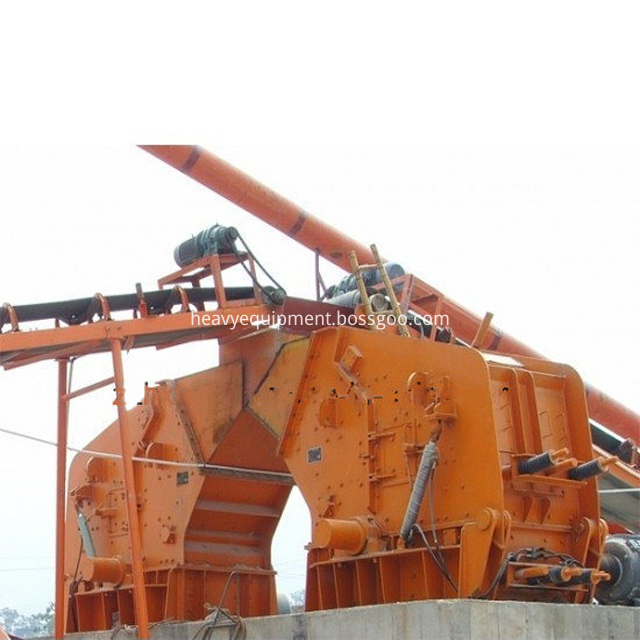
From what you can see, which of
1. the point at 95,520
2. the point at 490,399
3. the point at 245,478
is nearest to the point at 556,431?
the point at 490,399

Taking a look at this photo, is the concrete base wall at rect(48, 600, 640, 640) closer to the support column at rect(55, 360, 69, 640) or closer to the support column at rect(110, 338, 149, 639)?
the support column at rect(110, 338, 149, 639)

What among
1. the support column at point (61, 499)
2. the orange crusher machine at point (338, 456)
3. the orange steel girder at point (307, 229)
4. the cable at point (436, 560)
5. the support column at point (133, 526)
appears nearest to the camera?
the cable at point (436, 560)

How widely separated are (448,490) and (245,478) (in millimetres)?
4274

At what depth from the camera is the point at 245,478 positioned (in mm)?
14406

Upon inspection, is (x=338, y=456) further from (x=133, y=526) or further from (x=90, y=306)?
(x=90, y=306)

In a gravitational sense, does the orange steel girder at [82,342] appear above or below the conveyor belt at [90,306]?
below

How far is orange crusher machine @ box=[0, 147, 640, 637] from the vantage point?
34.9 feet

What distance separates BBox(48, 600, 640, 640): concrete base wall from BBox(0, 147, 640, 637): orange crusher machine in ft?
1.57

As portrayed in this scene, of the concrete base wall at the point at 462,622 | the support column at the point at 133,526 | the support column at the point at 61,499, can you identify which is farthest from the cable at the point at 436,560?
the support column at the point at 61,499

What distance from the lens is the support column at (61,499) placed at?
13297 mm

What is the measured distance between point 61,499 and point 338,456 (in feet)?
11.4

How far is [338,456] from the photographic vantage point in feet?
39.1

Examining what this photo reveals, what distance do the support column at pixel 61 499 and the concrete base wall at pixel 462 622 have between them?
3.25 metres

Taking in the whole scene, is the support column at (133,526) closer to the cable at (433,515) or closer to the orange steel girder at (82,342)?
the orange steel girder at (82,342)
